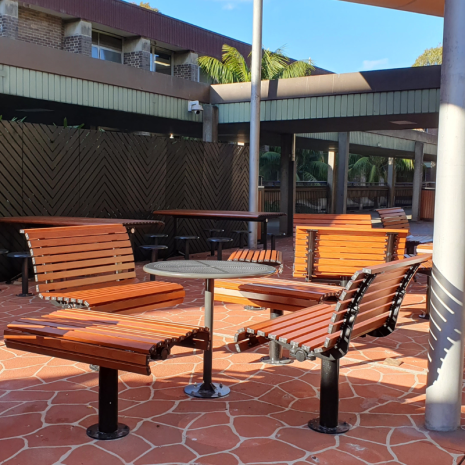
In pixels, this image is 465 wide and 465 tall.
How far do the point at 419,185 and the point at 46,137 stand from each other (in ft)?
61.5

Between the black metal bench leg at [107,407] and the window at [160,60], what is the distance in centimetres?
2552

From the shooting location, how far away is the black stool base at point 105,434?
3512 mm

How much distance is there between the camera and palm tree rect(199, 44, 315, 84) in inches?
944

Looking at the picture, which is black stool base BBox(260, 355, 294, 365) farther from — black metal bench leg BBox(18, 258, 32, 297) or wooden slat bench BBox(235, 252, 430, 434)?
black metal bench leg BBox(18, 258, 32, 297)

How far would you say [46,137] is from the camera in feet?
31.2

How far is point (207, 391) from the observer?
4.26m

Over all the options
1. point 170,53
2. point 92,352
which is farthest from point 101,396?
point 170,53

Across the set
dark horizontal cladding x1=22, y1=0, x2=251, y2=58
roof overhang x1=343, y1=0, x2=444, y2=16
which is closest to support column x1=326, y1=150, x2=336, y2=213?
dark horizontal cladding x1=22, y1=0, x2=251, y2=58

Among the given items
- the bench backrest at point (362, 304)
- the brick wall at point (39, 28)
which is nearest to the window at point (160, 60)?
the brick wall at point (39, 28)

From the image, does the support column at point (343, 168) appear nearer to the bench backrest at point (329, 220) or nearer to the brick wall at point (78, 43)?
the brick wall at point (78, 43)

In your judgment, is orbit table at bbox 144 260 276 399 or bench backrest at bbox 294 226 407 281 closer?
orbit table at bbox 144 260 276 399

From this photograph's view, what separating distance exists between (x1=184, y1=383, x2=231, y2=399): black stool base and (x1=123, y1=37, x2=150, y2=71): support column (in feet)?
76.0

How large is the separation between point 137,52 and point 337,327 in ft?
79.7

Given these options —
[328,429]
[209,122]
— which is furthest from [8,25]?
[328,429]
